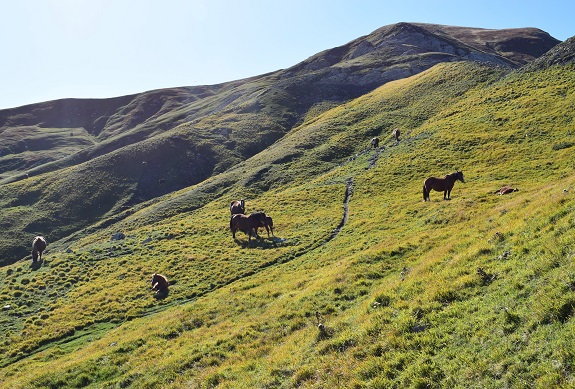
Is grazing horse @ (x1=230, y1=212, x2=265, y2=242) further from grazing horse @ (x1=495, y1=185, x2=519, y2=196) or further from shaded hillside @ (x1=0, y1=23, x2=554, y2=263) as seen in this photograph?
→ shaded hillside @ (x1=0, y1=23, x2=554, y2=263)

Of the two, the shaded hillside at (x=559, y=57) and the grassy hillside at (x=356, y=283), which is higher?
the shaded hillside at (x=559, y=57)

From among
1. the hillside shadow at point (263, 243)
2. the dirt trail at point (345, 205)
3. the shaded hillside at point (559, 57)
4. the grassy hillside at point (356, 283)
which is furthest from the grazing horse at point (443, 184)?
the shaded hillside at point (559, 57)

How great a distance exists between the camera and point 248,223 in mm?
37469

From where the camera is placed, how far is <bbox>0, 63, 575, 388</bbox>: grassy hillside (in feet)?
31.0

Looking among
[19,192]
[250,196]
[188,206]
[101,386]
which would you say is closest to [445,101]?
[250,196]

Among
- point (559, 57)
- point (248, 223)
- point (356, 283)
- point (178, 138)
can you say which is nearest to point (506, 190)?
point (356, 283)

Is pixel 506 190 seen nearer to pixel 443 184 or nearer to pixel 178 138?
pixel 443 184

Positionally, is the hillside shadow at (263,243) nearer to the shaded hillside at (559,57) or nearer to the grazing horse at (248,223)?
the grazing horse at (248,223)

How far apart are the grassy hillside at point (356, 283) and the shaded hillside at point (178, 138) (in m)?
19.4

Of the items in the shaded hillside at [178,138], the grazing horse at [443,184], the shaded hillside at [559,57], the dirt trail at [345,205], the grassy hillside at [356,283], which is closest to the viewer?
the grassy hillside at [356,283]

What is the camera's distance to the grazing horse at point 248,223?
121ft

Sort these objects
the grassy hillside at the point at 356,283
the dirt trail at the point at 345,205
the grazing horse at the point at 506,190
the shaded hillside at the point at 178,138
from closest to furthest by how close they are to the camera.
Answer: the grassy hillside at the point at 356,283, the grazing horse at the point at 506,190, the dirt trail at the point at 345,205, the shaded hillside at the point at 178,138

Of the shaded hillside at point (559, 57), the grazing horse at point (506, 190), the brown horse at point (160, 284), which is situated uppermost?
the shaded hillside at point (559, 57)

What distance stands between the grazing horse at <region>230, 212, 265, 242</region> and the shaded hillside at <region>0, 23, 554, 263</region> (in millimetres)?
24875
